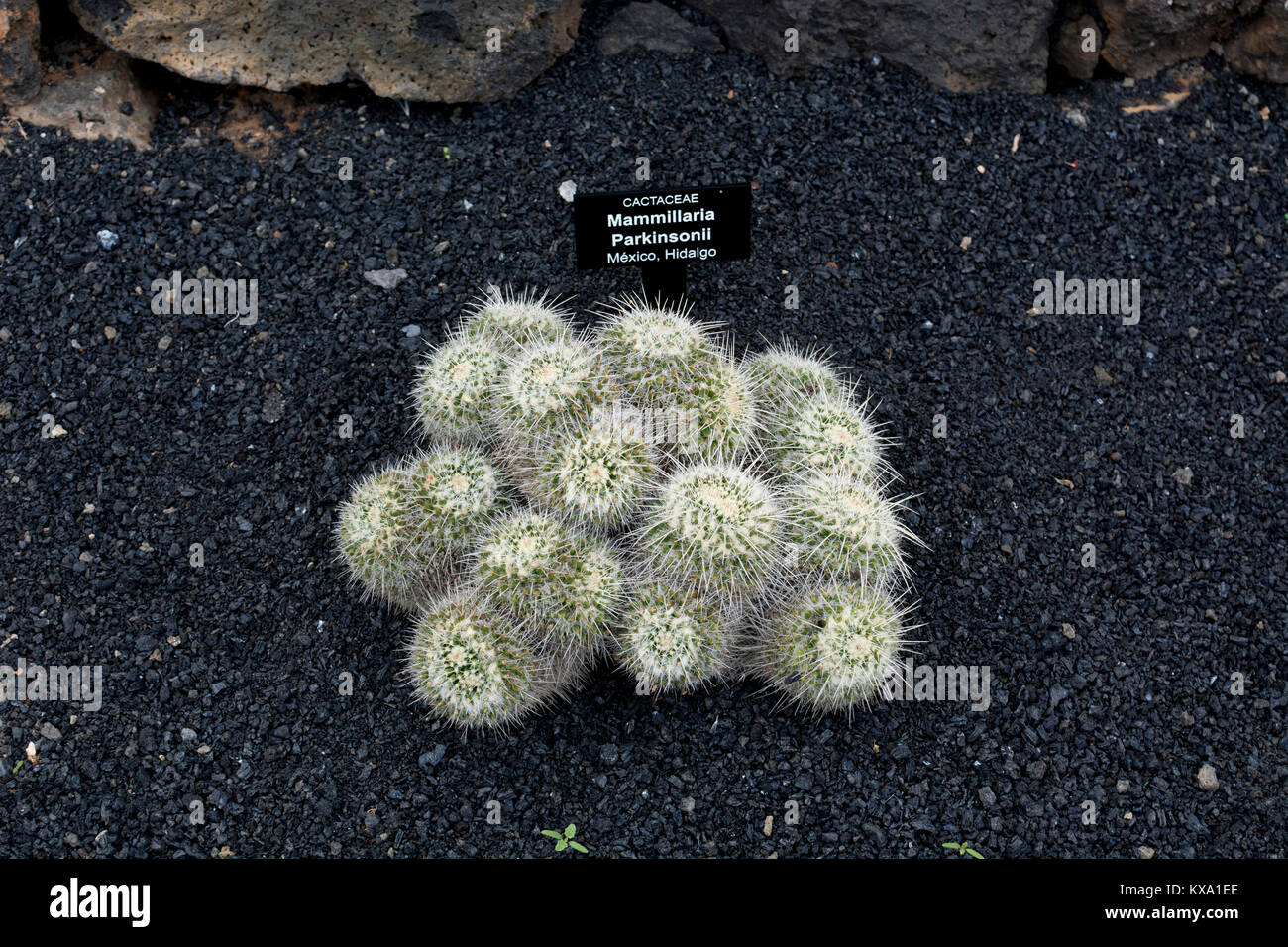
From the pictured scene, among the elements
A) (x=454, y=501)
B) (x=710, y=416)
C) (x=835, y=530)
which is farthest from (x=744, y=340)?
(x=454, y=501)

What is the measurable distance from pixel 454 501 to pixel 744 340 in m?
1.84

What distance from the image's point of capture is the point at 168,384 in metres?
5.00

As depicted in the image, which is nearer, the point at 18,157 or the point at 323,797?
the point at 323,797

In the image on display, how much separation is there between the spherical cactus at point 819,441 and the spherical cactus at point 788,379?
75 mm

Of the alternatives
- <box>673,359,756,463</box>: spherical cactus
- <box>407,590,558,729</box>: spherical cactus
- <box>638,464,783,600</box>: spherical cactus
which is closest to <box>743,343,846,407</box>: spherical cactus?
<box>673,359,756,463</box>: spherical cactus

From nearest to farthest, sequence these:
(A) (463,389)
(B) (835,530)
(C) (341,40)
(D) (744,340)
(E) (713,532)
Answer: (E) (713,532) < (B) (835,530) < (A) (463,389) < (D) (744,340) < (C) (341,40)

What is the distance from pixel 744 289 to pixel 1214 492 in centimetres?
229

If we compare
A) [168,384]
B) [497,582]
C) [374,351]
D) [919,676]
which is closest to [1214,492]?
[919,676]

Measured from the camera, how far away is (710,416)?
391 centimetres

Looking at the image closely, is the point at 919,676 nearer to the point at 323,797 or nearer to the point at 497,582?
the point at 497,582

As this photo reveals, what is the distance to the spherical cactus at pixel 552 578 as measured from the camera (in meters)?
3.73

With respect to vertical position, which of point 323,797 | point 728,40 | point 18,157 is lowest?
point 323,797

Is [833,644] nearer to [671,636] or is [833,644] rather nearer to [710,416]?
[671,636]

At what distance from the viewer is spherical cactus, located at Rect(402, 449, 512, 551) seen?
3977 mm
